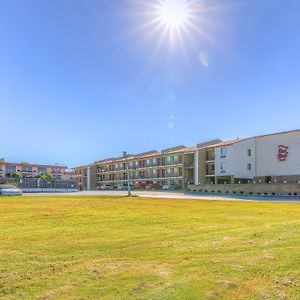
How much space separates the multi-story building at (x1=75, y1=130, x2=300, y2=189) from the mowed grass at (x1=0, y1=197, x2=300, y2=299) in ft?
174

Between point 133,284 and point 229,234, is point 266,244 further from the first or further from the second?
point 133,284

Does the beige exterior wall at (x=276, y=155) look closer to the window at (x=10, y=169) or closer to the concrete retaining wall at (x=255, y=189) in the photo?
the concrete retaining wall at (x=255, y=189)

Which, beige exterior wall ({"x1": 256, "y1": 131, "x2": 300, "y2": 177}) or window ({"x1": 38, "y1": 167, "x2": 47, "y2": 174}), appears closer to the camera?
beige exterior wall ({"x1": 256, "y1": 131, "x2": 300, "y2": 177})

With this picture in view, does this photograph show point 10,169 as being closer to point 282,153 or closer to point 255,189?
point 282,153

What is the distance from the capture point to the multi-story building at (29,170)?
14362cm

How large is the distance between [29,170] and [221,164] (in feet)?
279

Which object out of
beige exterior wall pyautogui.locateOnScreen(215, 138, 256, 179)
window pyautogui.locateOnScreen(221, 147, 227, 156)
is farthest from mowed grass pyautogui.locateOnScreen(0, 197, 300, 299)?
window pyautogui.locateOnScreen(221, 147, 227, 156)

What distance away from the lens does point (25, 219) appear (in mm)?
16219

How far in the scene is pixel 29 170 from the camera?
15450 cm

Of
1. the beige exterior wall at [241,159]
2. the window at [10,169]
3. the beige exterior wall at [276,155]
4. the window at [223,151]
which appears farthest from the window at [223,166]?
the window at [10,169]

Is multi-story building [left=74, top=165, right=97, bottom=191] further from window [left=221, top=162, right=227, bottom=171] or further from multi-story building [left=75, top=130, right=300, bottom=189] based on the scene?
window [left=221, top=162, right=227, bottom=171]

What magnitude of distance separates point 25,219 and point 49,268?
8406 millimetres

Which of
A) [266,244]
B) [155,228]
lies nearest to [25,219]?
[155,228]

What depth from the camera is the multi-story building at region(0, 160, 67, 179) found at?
144 meters
